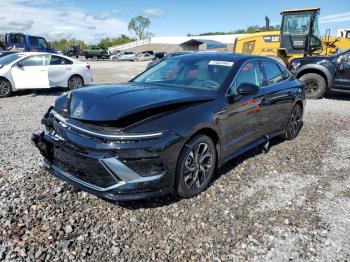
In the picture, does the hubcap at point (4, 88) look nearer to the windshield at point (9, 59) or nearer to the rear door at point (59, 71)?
the windshield at point (9, 59)

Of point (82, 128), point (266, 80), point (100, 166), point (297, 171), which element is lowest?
point (297, 171)

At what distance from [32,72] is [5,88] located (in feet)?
3.17

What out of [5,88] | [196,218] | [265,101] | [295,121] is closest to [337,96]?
[295,121]

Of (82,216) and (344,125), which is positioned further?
(344,125)

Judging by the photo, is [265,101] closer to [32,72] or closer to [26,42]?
[32,72]

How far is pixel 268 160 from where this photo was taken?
16.6 ft

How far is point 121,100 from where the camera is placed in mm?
3350

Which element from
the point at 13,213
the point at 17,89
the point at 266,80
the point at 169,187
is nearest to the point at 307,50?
the point at 266,80

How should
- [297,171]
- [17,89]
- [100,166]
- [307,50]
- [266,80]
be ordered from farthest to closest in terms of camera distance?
[307,50], [17,89], [266,80], [297,171], [100,166]

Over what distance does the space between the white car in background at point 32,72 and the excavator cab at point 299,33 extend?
873cm

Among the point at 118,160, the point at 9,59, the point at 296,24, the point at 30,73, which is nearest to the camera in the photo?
the point at 118,160

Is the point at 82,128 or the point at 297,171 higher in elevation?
the point at 82,128

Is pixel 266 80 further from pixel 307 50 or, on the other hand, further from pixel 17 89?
pixel 307 50

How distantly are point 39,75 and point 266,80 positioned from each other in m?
8.22
